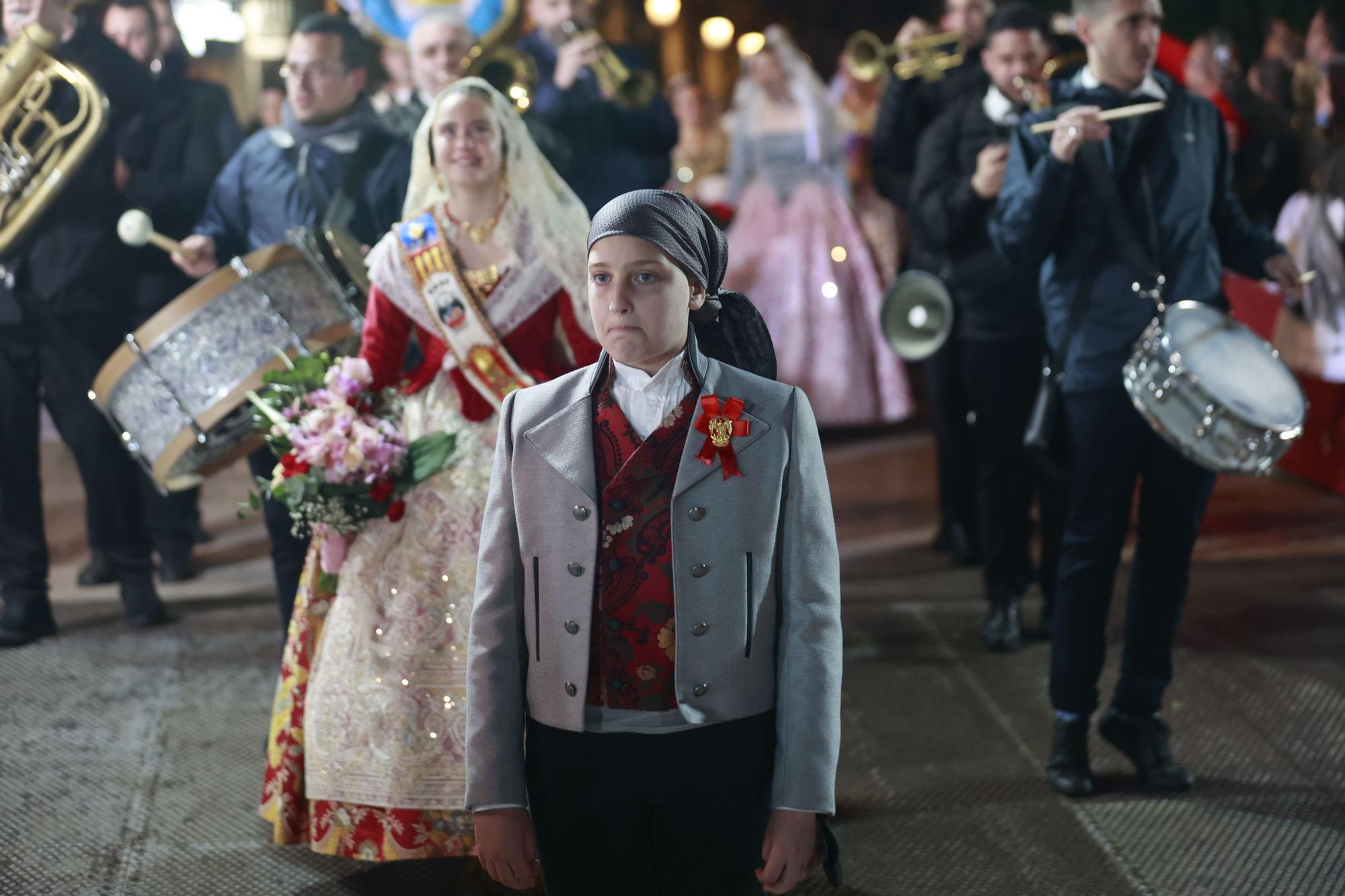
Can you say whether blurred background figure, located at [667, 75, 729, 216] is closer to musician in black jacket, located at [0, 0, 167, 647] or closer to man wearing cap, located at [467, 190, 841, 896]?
musician in black jacket, located at [0, 0, 167, 647]

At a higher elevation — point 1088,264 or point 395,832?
point 1088,264

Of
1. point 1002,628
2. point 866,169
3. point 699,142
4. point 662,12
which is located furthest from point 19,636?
point 662,12

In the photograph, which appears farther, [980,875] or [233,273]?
[233,273]

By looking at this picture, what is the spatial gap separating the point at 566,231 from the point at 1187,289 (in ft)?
5.35

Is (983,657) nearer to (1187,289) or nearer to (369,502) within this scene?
(1187,289)

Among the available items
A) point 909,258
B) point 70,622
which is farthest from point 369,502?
point 909,258

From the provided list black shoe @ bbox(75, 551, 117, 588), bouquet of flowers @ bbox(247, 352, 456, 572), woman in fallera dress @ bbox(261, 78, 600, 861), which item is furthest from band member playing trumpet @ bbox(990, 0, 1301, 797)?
black shoe @ bbox(75, 551, 117, 588)

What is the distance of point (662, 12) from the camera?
17.3 metres

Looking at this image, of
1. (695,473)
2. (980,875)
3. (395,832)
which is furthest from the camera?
(980,875)

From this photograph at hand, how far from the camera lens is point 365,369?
3461mm

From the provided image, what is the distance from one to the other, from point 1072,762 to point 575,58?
3580mm

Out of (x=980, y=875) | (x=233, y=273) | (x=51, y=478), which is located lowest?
(x=51, y=478)

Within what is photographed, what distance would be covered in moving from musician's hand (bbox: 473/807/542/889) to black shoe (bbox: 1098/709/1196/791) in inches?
88.8

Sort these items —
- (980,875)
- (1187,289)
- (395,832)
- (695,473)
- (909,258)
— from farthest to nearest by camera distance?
(909,258) < (1187,289) < (980,875) < (395,832) < (695,473)
